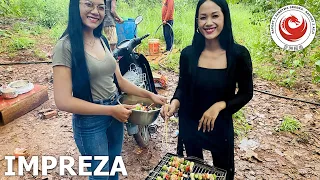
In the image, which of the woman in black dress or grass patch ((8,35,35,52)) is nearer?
the woman in black dress

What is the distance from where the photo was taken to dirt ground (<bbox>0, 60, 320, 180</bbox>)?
3051mm

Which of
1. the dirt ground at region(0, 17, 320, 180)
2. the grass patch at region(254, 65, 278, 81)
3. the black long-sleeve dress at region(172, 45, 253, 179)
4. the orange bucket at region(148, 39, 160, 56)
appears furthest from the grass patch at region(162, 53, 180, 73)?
the black long-sleeve dress at region(172, 45, 253, 179)

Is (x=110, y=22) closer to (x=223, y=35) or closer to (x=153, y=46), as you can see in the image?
(x=153, y=46)

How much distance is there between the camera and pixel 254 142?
3.59m

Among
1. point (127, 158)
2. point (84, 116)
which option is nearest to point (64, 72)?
point (84, 116)

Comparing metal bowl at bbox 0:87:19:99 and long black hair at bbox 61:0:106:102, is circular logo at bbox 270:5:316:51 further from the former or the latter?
metal bowl at bbox 0:87:19:99

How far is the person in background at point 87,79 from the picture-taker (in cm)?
157

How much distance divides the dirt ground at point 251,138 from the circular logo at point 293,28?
120 cm

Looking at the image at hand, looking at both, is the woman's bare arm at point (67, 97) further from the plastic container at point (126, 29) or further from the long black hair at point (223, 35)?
the plastic container at point (126, 29)

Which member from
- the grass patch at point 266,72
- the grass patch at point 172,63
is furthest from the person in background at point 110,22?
the grass patch at point 266,72

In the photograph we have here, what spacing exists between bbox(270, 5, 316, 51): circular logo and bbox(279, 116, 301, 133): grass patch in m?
1.09

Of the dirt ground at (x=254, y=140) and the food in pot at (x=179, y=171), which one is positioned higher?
the food in pot at (x=179, y=171)

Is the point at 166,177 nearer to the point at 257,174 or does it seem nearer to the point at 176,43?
the point at 257,174

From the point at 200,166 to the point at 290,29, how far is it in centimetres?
299
